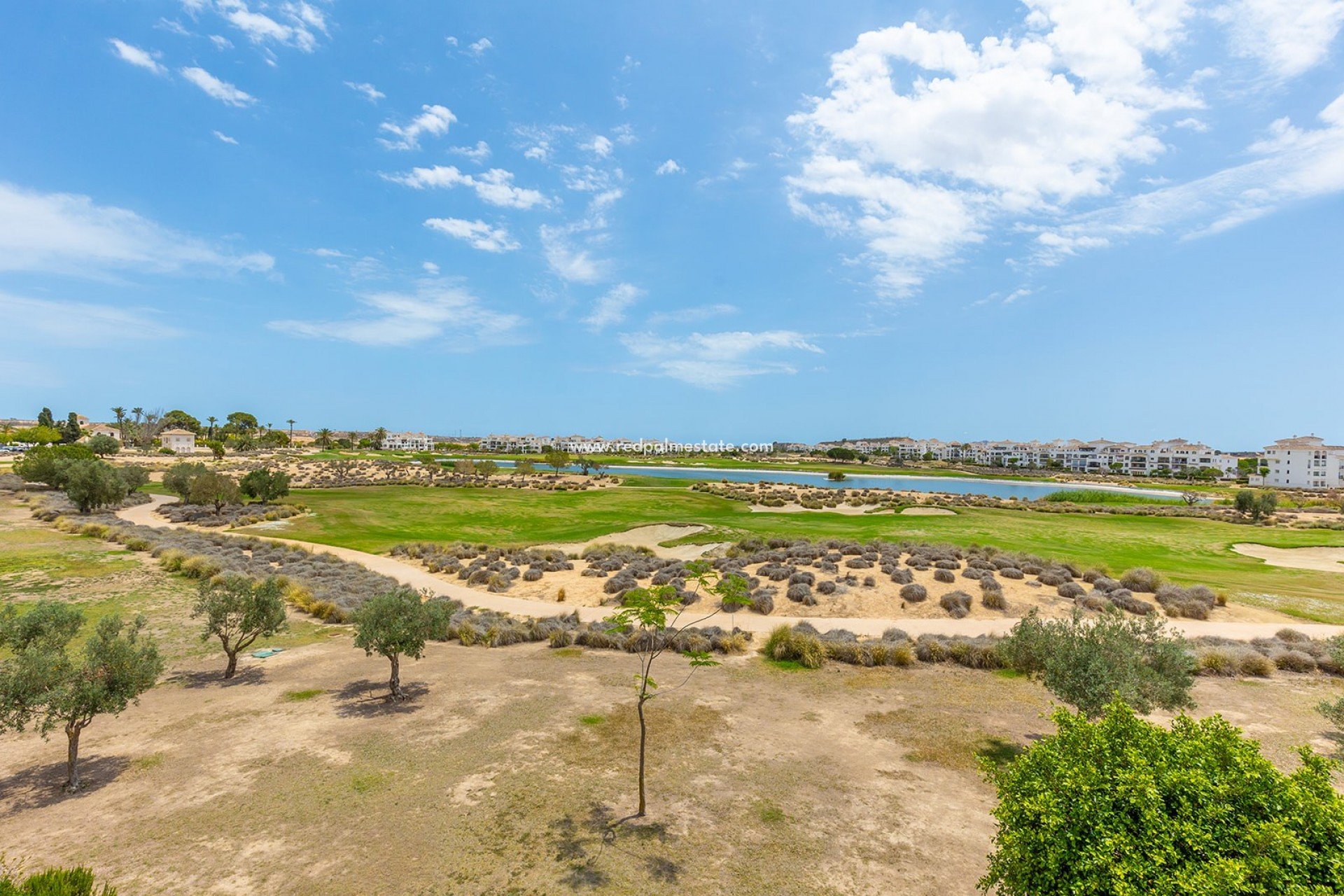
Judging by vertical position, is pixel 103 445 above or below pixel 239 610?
above

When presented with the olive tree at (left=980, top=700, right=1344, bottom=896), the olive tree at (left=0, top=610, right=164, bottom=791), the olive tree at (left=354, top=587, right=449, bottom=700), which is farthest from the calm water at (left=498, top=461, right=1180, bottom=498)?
the olive tree at (left=0, top=610, right=164, bottom=791)

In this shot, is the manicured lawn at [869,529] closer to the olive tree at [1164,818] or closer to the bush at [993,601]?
the bush at [993,601]

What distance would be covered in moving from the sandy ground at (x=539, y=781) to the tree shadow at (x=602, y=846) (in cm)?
5

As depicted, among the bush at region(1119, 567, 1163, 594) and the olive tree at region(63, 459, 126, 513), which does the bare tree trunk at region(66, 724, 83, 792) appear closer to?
the bush at region(1119, 567, 1163, 594)

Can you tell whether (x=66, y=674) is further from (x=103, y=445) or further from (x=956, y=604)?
(x=103, y=445)

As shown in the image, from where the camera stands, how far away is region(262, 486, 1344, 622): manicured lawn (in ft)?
99.9

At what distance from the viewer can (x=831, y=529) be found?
44.8m

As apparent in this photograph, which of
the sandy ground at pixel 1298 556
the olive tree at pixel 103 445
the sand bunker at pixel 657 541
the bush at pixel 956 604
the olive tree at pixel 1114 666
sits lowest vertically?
the sand bunker at pixel 657 541

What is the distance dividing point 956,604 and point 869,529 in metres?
21.3

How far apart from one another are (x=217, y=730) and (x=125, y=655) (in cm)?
303

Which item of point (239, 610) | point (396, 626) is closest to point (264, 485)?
point (239, 610)

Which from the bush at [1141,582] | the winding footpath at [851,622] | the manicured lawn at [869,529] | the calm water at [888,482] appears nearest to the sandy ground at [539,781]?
the winding footpath at [851,622]

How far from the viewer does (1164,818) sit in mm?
5523

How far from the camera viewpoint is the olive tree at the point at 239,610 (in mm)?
17547
